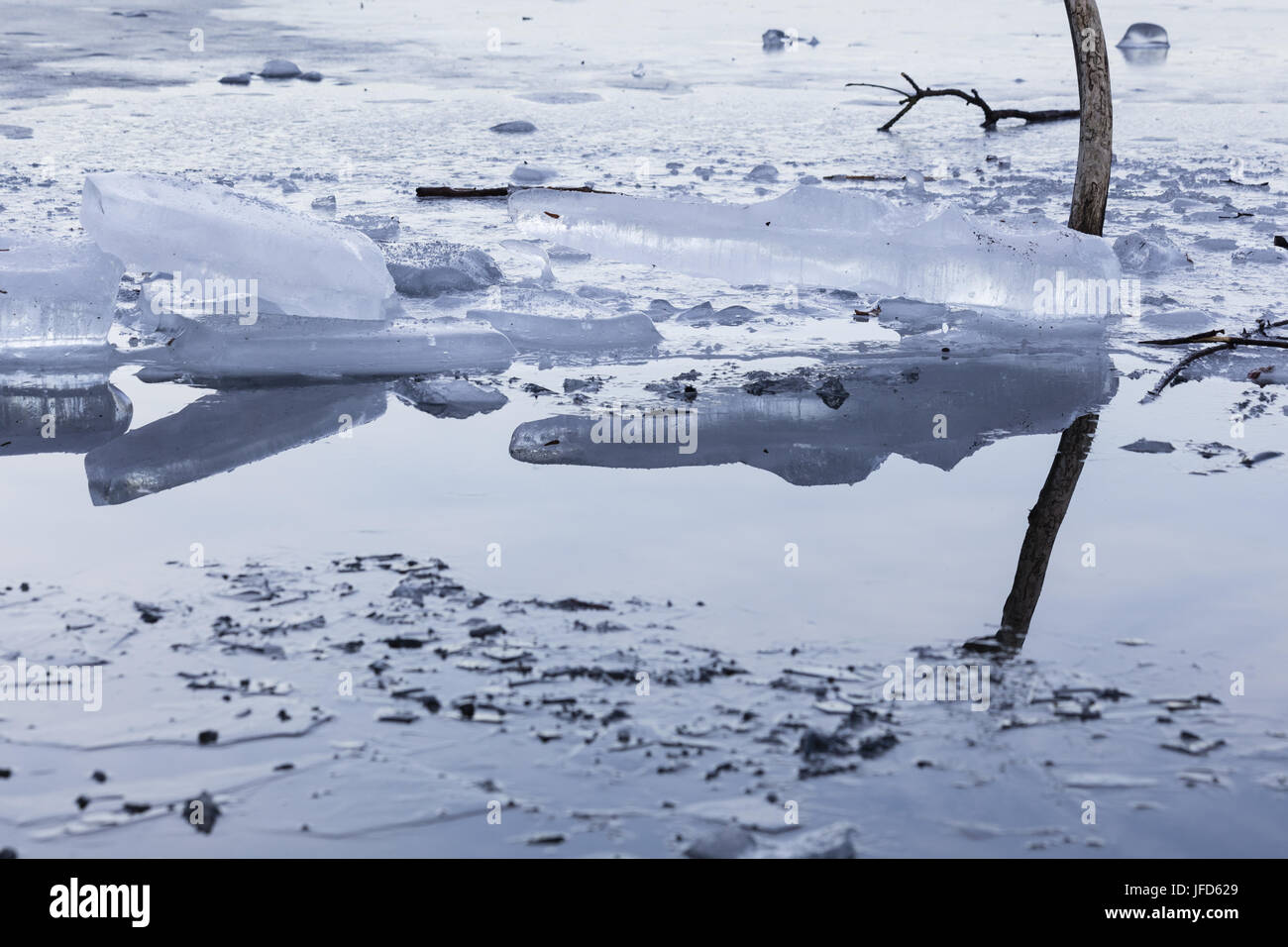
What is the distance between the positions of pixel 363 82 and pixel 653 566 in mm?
11425

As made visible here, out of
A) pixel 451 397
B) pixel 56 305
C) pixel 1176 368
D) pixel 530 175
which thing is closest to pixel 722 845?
pixel 451 397

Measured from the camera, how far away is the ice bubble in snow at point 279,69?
555 inches

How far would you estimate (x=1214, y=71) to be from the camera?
15398 millimetres

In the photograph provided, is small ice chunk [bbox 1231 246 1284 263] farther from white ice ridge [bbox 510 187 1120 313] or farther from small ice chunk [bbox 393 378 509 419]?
small ice chunk [bbox 393 378 509 419]

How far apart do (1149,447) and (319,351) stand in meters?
2.86

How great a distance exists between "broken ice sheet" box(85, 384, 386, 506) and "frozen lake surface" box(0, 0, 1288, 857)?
0.06 ft

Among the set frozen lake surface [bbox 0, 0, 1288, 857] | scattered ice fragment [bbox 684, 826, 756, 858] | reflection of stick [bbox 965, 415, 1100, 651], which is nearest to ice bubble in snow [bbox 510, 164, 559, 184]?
frozen lake surface [bbox 0, 0, 1288, 857]

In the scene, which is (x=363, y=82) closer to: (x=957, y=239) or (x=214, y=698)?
Answer: (x=957, y=239)

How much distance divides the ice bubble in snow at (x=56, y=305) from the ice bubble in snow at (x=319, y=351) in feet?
0.94

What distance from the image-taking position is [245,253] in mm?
5602

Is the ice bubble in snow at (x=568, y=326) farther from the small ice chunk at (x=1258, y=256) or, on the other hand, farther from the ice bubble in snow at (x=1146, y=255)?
the small ice chunk at (x=1258, y=256)

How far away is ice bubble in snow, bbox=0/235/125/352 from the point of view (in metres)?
5.31
